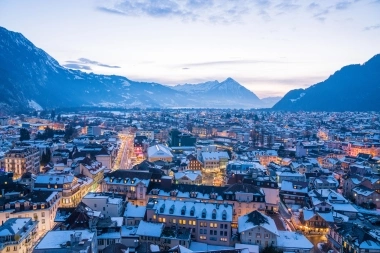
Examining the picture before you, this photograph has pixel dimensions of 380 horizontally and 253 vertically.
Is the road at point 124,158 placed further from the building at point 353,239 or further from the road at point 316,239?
the building at point 353,239

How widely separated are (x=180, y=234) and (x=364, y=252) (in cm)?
1951

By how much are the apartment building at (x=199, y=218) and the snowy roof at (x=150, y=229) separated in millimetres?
3073

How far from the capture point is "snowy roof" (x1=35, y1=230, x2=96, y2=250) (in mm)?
29734

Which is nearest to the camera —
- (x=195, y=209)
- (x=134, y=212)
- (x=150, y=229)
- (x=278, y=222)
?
(x=150, y=229)

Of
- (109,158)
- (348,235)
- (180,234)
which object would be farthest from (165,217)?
(109,158)

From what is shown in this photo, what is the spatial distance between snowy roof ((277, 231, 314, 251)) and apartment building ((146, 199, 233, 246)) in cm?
608

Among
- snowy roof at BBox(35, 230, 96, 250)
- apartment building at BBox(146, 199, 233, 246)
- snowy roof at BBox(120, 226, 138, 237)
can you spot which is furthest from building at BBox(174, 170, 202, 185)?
snowy roof at BBox(35, 230, 96, 250)

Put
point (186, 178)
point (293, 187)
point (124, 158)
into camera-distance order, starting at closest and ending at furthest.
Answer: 1. point (293, 187)
2. point (186, 178)
3. point (124, 158)

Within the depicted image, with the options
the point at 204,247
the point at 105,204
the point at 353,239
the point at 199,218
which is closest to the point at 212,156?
the point at 105,204

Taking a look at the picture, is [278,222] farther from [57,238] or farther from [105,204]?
[57,238]

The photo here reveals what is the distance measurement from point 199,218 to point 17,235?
1968cm

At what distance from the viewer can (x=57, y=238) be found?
31156 millimetres

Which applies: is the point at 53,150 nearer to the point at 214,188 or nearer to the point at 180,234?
the point at 214,188

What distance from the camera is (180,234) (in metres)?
39.1
